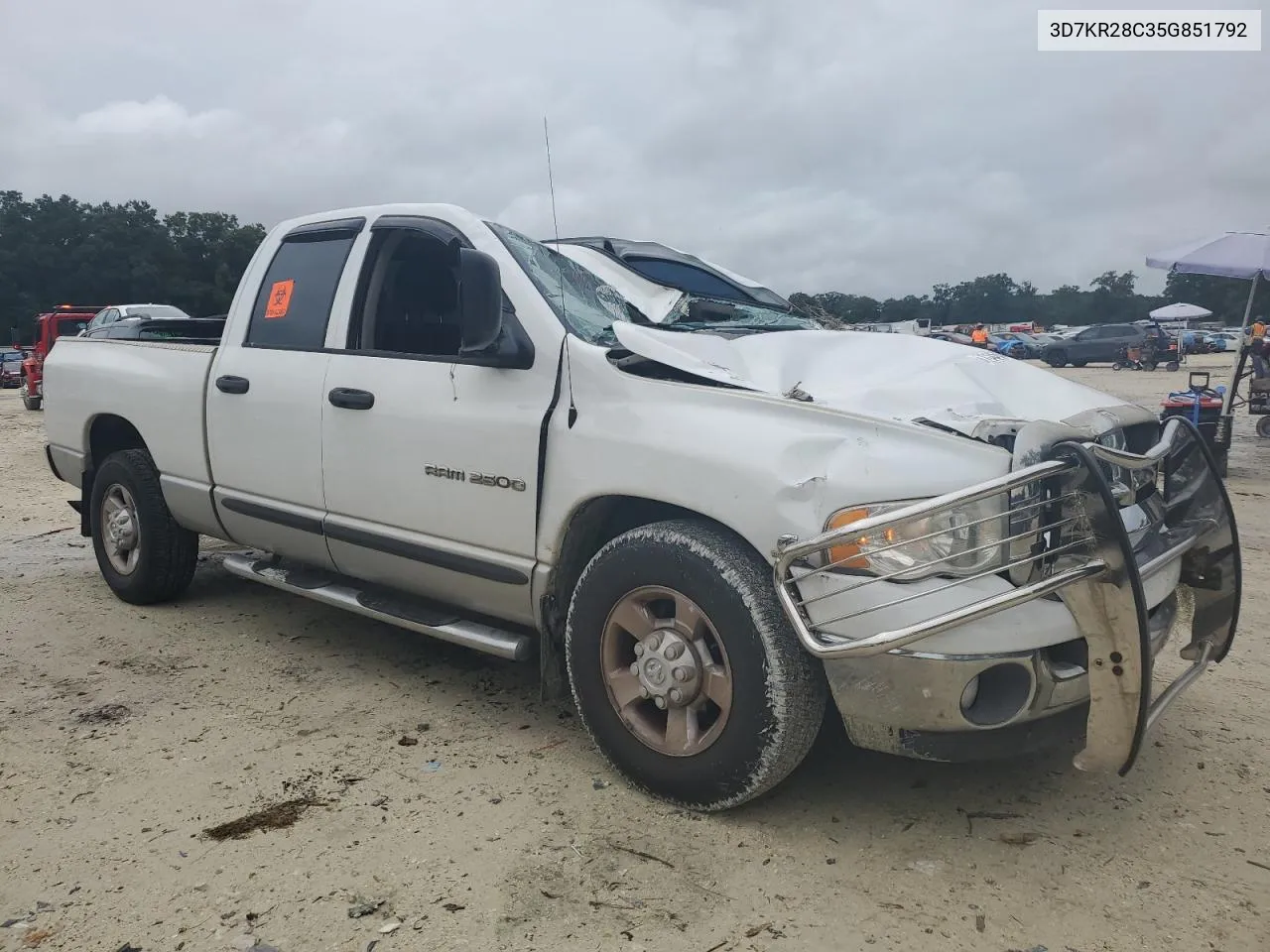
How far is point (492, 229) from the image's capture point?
11.4 feet

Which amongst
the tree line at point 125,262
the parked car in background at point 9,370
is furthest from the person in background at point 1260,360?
the tree line at point 125,262

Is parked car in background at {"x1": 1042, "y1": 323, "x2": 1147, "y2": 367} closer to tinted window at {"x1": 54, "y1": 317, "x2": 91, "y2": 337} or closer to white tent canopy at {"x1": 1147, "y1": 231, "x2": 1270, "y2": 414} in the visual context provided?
white tent canopy at {"x1": 1147, "y1": 231, "x2": 1270, "y2": 414}

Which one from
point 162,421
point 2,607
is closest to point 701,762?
point 162,421

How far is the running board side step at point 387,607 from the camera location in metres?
3.23

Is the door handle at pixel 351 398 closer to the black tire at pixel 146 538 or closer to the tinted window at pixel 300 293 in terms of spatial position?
the tinted window at pixel 300 293

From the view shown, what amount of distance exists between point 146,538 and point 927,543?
389 cm

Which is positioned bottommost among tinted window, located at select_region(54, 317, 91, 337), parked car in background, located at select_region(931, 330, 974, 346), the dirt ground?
the dirt ground

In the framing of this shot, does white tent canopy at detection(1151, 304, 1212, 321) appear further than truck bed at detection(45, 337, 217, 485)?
Yes

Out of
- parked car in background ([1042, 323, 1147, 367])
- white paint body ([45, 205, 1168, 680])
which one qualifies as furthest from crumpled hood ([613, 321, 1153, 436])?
parked car in background ([1042, 323, 1147, 367])

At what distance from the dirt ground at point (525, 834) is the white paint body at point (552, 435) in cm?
56

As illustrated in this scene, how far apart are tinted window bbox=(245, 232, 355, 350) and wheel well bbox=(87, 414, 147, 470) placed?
128cm

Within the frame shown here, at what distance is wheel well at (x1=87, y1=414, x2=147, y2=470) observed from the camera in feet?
16.2

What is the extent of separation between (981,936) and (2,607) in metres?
4.95

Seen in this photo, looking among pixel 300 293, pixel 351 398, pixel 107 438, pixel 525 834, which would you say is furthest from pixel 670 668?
pixel 107 438
